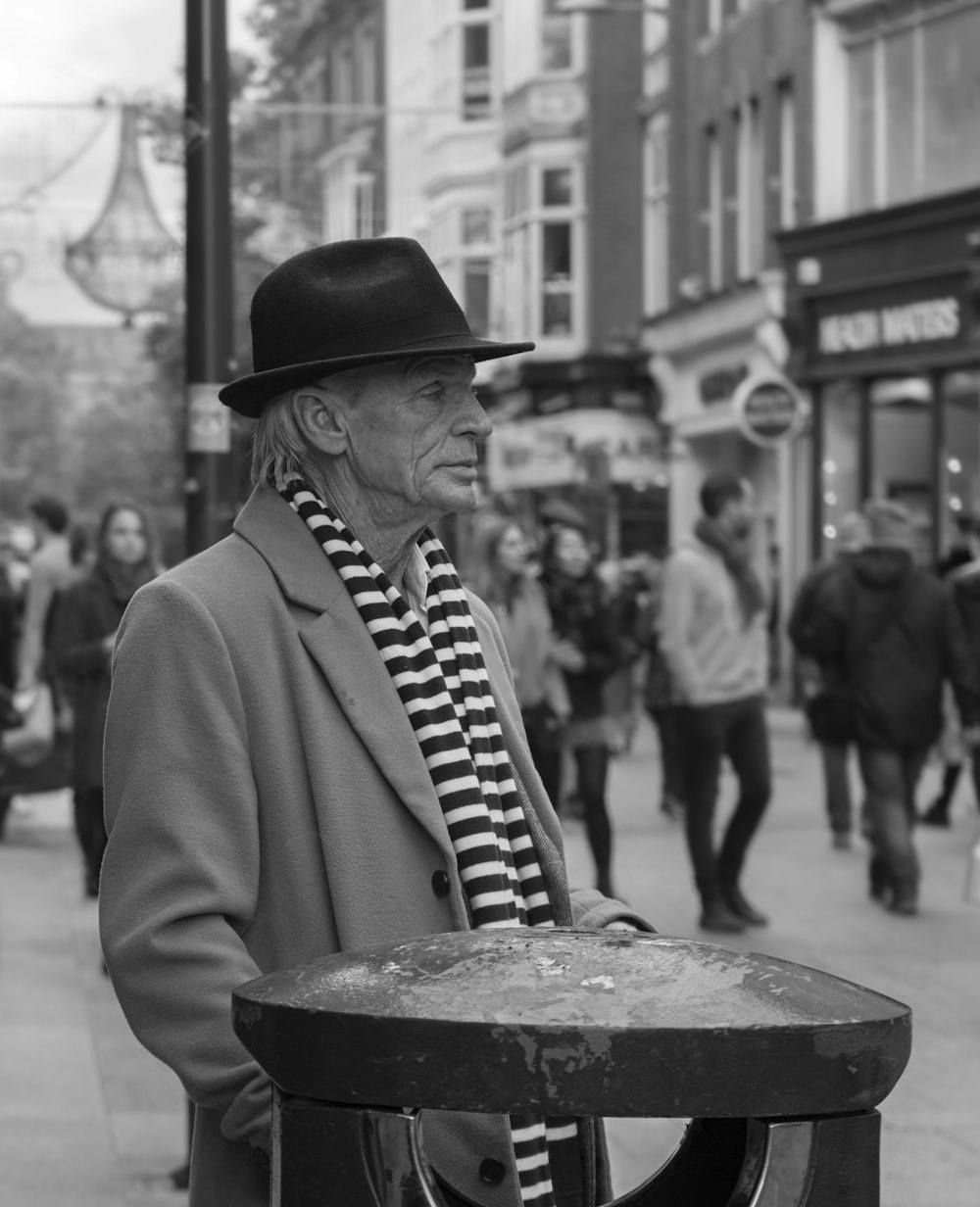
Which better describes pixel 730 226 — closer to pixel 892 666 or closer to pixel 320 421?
pixel 892 666

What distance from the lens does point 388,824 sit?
2.59 m

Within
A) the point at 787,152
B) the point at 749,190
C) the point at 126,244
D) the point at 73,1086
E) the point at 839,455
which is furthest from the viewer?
the point at 749,190

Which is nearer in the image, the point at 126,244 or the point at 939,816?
the point at 126,244

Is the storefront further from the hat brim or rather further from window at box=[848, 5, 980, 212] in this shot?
the hat brim

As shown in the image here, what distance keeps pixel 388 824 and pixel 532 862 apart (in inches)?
11.2

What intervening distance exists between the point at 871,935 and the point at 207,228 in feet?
16.5

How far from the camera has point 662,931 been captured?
31.2ft

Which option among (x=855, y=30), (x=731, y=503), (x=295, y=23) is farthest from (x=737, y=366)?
(x=731, y=503)

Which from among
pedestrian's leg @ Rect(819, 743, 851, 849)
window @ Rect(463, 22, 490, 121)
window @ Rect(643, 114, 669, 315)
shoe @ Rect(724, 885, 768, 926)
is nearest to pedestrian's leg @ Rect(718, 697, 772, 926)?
shoe @ Rect(724, 885, 768, 926)

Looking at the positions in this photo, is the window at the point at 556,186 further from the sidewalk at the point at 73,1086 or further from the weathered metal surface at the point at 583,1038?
the weathered metal surface at the point at 583,1038

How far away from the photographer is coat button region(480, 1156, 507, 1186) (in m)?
2.50

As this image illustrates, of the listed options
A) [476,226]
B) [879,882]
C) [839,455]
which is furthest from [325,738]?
[476,226]

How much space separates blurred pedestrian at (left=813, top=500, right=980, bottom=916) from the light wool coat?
7.83 meters

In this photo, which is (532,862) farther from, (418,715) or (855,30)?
(855,30)
